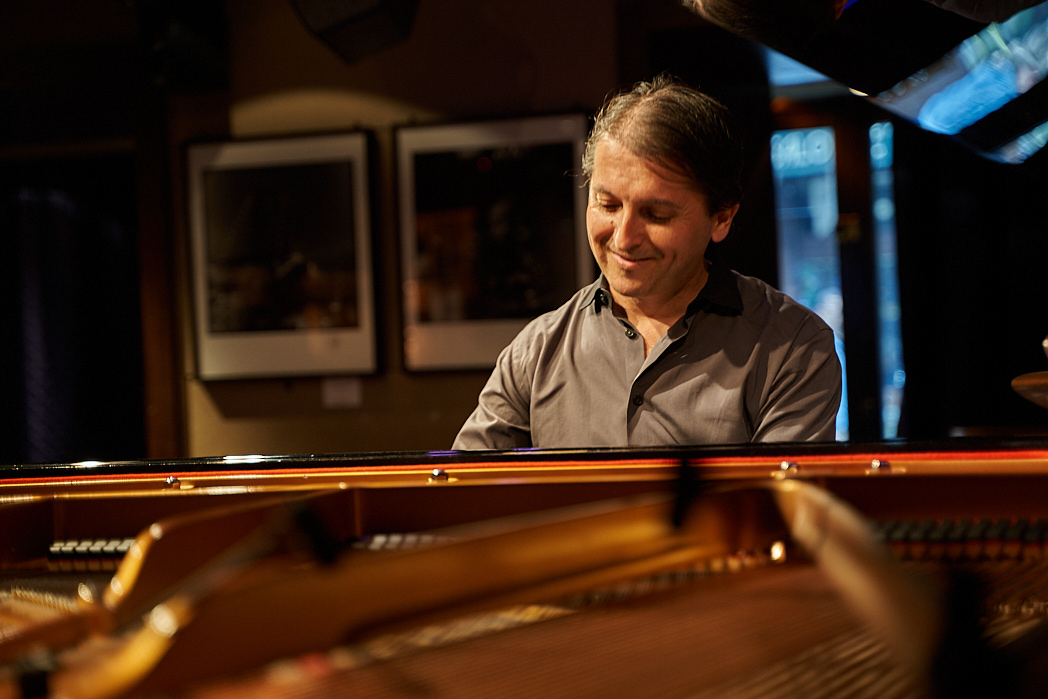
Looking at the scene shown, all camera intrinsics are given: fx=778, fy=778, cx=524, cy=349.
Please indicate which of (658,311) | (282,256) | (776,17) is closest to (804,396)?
(658,311)

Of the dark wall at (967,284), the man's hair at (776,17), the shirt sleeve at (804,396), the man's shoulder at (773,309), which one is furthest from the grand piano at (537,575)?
the dark wall at (967,284)

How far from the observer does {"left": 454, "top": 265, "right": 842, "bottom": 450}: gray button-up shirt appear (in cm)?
164

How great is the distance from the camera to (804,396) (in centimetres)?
162

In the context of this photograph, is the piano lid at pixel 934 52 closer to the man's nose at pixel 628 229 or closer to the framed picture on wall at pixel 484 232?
the man's nose at pixel 628 229

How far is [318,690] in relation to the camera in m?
0.75

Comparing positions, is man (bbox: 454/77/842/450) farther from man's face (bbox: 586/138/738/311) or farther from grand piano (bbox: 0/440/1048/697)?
grand piano (bbox: 0/440/1048/697)

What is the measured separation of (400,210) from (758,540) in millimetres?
2352

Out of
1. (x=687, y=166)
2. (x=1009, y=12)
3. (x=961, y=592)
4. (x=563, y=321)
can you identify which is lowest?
(x=961, y=592)

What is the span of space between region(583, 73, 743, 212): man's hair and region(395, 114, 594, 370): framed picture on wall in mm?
1297

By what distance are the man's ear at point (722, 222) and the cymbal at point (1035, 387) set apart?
2.29 feet

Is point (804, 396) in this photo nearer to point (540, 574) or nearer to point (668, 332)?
point (668, 332)

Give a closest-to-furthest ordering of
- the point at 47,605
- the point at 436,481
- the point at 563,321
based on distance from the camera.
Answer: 1. the point at 47,605
2. the point at 436,481
3. the point at 563,321

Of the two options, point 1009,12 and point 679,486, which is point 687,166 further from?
point 1009,12

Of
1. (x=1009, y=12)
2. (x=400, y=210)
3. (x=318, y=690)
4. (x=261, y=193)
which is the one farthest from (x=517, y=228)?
(x=318, y=690)
